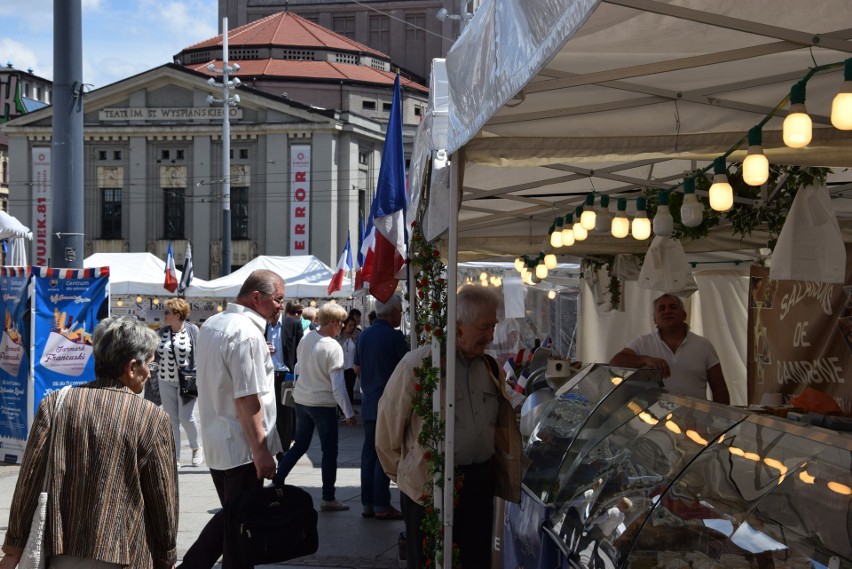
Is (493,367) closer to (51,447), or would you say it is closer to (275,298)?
(275,298)

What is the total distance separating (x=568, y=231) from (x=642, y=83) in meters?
3.37

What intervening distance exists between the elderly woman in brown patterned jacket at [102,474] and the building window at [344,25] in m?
66.6

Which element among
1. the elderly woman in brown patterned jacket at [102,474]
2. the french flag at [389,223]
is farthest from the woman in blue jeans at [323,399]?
the elderly woman in brown patterned jacket at [102,474]

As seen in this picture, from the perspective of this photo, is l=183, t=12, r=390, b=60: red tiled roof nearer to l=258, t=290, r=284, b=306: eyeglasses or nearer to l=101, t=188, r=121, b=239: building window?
l=101, t=188, r=121, b=239: building window

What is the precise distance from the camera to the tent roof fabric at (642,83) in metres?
4.04

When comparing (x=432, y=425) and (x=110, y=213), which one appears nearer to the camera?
(x=432, y=425)

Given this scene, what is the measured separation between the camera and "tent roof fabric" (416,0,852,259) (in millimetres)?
4039

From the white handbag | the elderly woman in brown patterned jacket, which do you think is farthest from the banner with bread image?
the white handbag

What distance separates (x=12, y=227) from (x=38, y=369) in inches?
62.9

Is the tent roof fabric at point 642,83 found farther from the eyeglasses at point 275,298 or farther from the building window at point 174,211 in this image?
the building window at point 174,211

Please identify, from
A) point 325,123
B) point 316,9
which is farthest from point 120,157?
point 316,9

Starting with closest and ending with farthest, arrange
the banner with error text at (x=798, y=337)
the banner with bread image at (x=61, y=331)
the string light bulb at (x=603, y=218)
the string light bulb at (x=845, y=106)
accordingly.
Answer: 1. the string light bulb at (x=845, y=106)
2. the string light bulb at (x=603, y=218)
3. the banner with error text at (x=798, y=337)
4. the banner with bread image at (x=61, y=331)

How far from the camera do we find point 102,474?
4117 mm

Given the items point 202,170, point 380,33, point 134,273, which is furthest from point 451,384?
point 380,33
